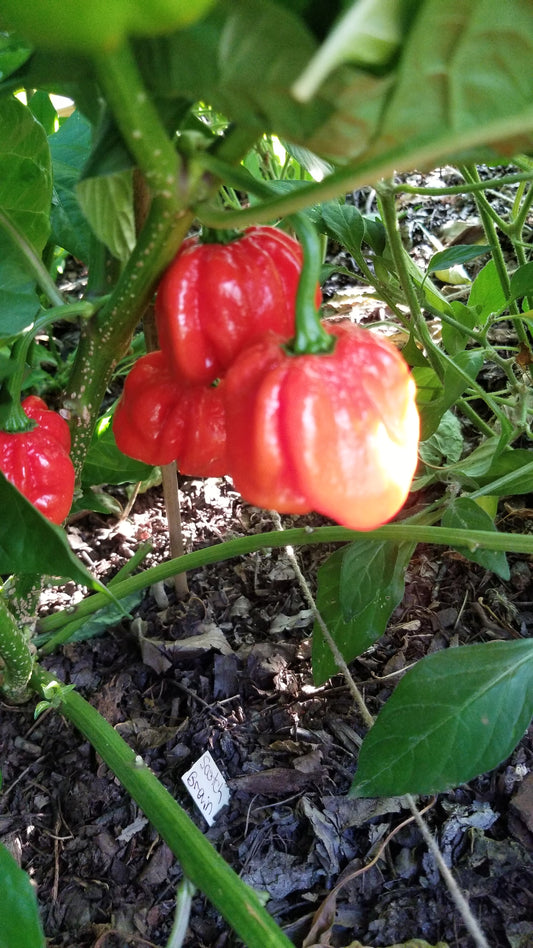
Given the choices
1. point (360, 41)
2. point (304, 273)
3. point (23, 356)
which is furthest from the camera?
point (23, 356)

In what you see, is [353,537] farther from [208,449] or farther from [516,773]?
[516,773]

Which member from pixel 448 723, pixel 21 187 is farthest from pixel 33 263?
pixel 448 723

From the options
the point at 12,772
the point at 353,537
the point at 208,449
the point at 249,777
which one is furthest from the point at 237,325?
the point at 12,772

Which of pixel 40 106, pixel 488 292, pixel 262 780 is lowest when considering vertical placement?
pixel 262 780

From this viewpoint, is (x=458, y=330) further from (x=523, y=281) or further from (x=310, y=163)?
(x=310, y=163)

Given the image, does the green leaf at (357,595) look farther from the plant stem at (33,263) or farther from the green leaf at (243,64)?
the green leaf at (243,64)

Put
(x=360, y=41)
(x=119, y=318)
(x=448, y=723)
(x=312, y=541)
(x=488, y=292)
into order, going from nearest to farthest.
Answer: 1. (x=360, y=41)
2. (x=119, y=318)
3. (x=448, y=723)
4. (x=312, y=541)
5. (x=488, y=292)
